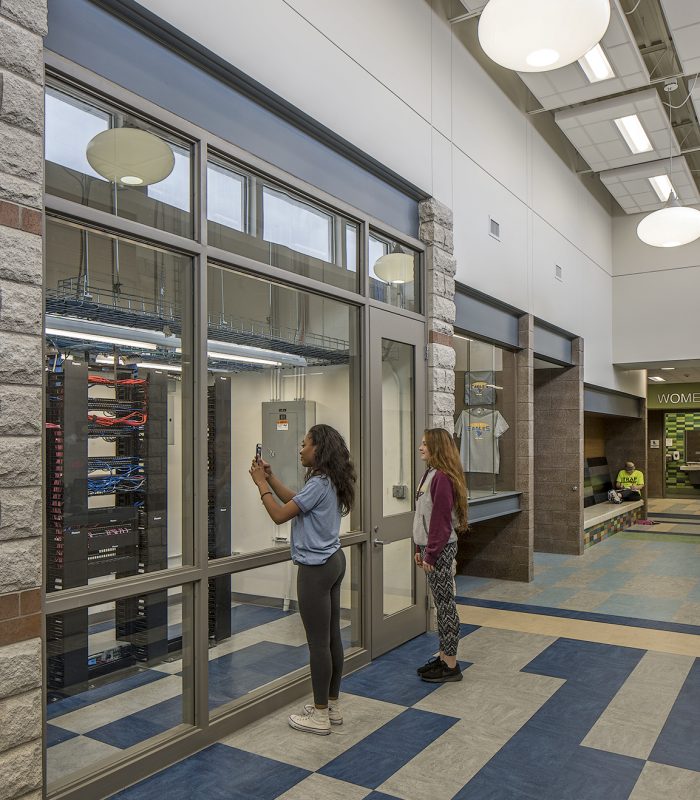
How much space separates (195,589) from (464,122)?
4.62m

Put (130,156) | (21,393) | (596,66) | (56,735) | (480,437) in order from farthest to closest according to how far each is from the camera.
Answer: (480,437) → (596,66) → (130,156) → (56,735) → (21,393)

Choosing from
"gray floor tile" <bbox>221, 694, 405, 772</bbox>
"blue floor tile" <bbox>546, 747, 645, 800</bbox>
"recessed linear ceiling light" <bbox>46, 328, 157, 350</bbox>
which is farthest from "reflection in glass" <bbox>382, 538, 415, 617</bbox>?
"recessed linear ceiling light" <bbox>46, 328, 157, 350</bbox>

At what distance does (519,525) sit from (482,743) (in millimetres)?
4344

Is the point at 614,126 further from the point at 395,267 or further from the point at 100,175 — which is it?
the point at 100,175

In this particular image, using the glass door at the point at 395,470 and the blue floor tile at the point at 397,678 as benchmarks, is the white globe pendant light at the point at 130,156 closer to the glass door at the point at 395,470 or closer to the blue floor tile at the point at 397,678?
the glass door at the point at 395,470

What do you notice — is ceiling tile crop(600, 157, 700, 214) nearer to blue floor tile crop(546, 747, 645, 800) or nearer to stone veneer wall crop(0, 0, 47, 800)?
blue floor tile crop(546, 747, 645, 800)

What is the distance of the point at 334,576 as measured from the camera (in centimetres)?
347

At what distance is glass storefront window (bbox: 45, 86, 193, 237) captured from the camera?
2811mm

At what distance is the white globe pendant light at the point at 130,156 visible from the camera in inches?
118

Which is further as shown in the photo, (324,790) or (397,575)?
(397,575)

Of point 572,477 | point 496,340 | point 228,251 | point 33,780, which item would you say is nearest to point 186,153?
point 228,251

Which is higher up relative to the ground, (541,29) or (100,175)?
(541,29)

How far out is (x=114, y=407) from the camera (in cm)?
334

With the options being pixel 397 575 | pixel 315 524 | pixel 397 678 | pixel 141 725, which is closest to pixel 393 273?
pixel 397 575
